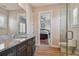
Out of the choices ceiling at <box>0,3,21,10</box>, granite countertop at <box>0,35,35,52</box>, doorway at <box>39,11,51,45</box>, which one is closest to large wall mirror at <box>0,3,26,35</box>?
ceiling at <box>0,3,21,10</box>

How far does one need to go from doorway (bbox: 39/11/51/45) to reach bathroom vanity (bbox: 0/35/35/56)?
187 mm

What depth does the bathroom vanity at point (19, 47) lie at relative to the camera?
187 cm

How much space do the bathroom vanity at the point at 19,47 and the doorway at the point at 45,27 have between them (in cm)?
19

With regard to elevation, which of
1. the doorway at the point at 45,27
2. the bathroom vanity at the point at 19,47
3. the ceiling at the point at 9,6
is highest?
the ceiling at the point at 9,6

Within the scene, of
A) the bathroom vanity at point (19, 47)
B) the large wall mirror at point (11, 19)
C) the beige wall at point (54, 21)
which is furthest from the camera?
the beige wall at point (54, 21)

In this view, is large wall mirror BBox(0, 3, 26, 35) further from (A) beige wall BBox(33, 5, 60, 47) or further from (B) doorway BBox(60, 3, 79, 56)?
(B) doorway BBox(60, 3, 79, 56)

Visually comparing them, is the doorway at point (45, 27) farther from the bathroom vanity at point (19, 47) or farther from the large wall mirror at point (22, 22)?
the large wall mirror at point (22, 22)

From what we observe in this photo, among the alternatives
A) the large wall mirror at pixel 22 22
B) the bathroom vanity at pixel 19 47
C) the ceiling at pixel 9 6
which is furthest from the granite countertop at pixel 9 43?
the ceiling at pixel 9 6

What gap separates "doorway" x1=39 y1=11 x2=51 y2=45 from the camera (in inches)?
90.1

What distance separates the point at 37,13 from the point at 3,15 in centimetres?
59

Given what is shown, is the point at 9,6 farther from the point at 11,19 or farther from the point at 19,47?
the point at 19,47

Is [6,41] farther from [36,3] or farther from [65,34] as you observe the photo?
[65,34]

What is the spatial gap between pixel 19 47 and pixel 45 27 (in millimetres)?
590

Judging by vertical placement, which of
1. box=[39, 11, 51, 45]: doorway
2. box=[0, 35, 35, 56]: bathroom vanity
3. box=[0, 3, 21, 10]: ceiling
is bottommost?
Result: box=[0, 35, 35, 56]: bathroom vanity
